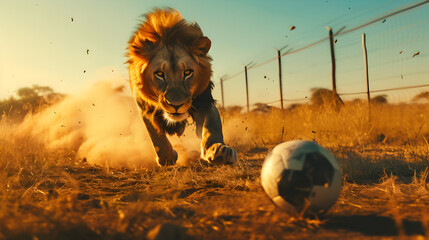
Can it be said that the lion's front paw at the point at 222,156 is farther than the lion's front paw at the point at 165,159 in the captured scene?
No

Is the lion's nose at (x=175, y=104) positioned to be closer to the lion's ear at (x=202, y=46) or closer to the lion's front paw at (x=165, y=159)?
the lion's ear at (x=202, y=46)

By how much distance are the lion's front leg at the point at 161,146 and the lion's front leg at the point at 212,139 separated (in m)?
0.75

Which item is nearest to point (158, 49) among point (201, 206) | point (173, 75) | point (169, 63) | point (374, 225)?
point (169, 63)

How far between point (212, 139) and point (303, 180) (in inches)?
71.8

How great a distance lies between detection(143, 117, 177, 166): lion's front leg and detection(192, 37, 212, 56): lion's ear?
1.24 metres

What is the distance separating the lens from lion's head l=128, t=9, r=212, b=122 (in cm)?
396

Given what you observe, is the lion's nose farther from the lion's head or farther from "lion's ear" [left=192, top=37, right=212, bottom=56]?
"lion's ear" [left=192, top=37, right=212, bottom=56]

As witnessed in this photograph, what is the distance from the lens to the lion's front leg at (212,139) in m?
3.42

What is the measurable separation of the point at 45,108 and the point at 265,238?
1091 centimetres

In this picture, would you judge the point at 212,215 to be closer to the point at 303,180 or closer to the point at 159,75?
the point at 303,180

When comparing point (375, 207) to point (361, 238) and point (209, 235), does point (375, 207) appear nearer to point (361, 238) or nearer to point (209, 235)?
point (361, 238)

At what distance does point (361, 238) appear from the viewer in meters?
1.83

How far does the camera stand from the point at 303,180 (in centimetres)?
213

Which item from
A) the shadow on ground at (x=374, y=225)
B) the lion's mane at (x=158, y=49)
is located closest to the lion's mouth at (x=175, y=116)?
the lion's mane at (x=158, y=49)
